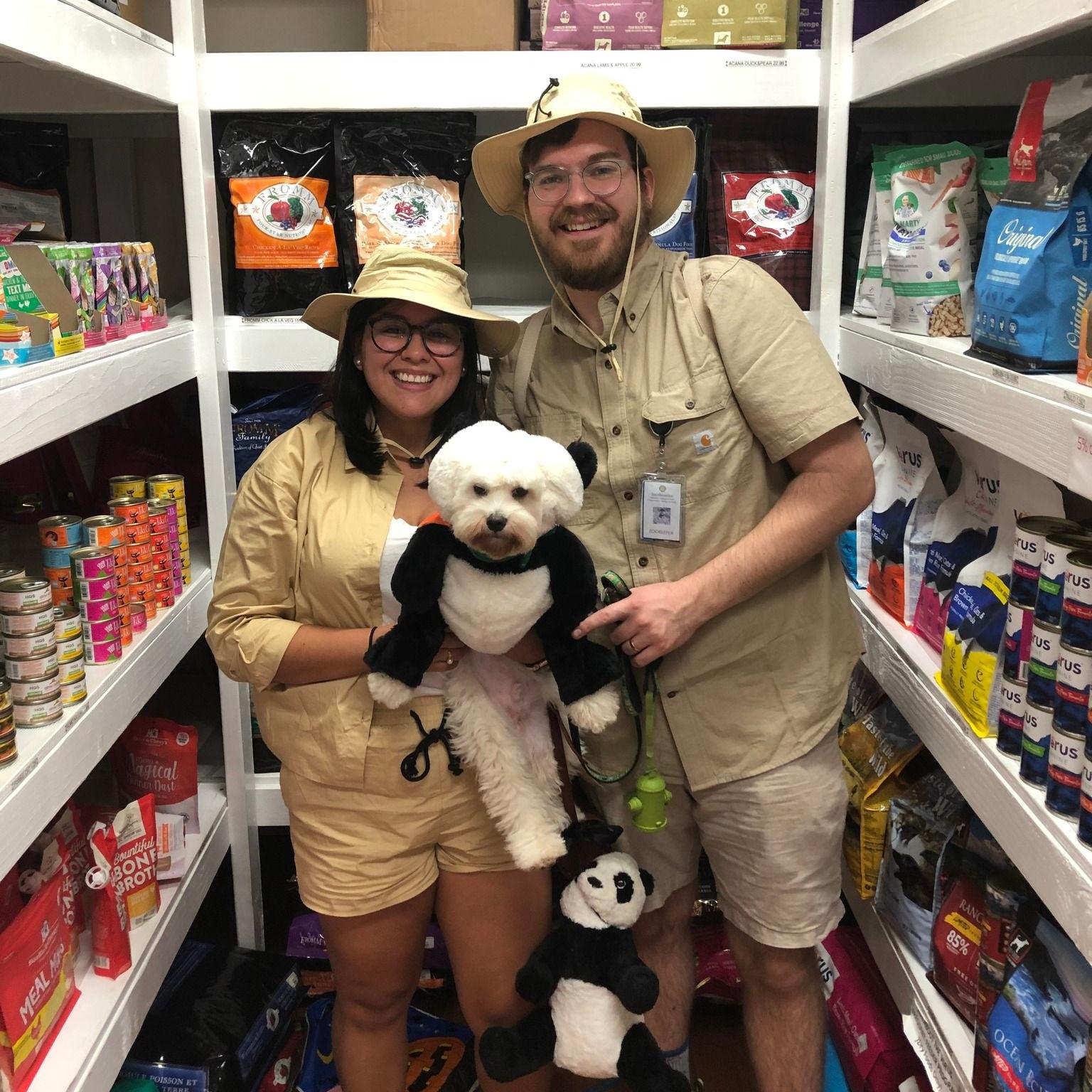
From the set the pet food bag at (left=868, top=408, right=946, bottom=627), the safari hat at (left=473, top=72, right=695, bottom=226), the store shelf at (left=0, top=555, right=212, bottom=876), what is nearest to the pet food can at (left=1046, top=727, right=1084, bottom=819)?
the pet food bag at (left=868, top=408, right=946, bottom=627)

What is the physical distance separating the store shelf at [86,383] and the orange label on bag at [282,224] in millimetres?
217

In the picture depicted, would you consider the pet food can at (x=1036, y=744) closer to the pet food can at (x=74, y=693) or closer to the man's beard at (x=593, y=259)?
the man's beard at (x=593, y=259)

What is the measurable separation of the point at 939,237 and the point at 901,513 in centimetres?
48

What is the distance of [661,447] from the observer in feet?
5.25

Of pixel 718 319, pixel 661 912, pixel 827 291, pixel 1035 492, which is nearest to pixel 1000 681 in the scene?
pixel 1035 492

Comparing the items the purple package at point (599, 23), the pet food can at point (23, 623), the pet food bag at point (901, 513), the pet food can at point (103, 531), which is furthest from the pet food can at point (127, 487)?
the pet food bag at point (901, 513)

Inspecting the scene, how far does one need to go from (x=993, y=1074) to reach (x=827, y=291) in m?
1.39

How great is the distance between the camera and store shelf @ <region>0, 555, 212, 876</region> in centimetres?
125

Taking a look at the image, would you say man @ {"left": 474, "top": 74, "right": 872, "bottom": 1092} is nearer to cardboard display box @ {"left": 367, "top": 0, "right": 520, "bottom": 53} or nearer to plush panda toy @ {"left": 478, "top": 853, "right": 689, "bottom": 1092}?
plush panda toy @ {"left": 478, "top": 853, "right": 689, "bottom": 1092}

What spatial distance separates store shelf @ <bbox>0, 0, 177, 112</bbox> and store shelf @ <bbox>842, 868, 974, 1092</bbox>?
73.5 inches

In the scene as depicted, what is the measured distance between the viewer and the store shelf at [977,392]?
115cm

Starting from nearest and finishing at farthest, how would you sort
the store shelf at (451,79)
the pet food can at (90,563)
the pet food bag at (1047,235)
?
the pet food bag at (1047,235) → the pet food can at (90,563) → the store shelf at (451,79)

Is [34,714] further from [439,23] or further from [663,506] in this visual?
[439,23]

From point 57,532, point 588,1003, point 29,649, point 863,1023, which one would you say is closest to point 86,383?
point 57,532
